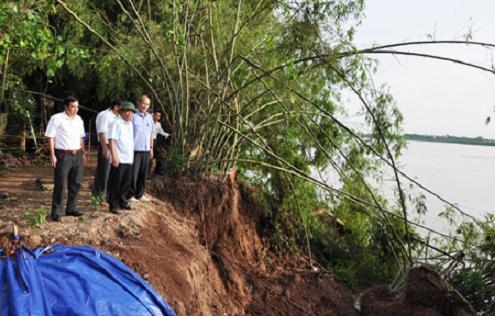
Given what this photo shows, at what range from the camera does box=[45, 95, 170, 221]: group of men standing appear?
16.6 ft

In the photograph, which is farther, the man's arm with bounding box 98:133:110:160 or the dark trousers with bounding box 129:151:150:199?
the dark trousers with bounding box 129:151:150:199

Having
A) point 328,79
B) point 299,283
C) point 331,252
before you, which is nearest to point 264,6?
A: point 328,79

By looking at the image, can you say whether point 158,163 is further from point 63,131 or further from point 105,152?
point 63,131

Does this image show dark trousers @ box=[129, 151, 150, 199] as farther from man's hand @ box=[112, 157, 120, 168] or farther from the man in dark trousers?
man's hand @ box=[112, 157, 120, 168]

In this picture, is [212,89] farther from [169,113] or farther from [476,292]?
[476,292]

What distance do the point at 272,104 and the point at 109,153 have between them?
3.46m

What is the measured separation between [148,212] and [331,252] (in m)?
4.70

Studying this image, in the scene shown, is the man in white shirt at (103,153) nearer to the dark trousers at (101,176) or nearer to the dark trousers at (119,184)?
the dark trousers at (101,176)

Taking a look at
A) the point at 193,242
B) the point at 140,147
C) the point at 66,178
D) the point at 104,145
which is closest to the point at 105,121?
the point at 104,145

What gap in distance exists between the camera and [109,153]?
5688 mm

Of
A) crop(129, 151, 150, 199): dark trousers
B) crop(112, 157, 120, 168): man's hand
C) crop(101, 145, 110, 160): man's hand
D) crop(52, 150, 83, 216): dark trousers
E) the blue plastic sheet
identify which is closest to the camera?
the blue plastic sheet

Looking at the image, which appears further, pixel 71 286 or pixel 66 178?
pixel 66 178

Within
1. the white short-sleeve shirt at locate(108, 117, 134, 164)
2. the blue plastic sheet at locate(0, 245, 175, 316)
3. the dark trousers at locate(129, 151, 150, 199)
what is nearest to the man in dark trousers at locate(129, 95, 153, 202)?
the dark trousers at locate(129, 151, 150, 199)

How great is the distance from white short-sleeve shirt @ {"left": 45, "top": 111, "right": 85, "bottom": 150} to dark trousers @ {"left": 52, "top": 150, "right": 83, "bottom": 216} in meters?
0.09
